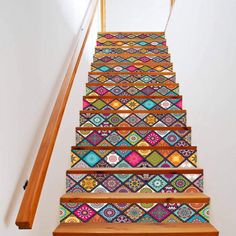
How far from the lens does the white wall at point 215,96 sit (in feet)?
5.98

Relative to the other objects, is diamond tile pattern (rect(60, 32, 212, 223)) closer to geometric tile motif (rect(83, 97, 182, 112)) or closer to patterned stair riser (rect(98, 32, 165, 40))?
geometric tile motif (rect(83, 97, 182, 112))

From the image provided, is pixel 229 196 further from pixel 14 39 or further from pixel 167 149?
pixel 14 39

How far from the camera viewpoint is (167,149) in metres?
2.54

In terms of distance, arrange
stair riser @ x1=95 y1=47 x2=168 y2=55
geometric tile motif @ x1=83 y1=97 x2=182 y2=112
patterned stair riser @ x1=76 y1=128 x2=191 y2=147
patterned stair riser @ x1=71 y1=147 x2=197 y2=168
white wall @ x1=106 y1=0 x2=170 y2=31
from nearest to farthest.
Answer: patterned stair riser @ x1=71 y1=147 x2=197 y2=168 < patterned stair riser @ x1=76 y1=128 x2=191 y2=147 < geometric tile motif @ x1=83 y1=97 x2=182 y2=112 < stair riser @ x1=95 y1=47 x2=168 y2=55 < white wall @ x1=106 y1=0 x2=170 y2=31

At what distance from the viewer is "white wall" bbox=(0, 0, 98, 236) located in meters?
1.22

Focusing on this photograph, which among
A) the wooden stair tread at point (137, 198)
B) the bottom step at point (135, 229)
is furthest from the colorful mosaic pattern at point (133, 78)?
the bottom step at point (135, 229)

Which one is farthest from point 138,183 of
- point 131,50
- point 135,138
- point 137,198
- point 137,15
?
point 137,15

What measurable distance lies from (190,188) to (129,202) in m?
0.48

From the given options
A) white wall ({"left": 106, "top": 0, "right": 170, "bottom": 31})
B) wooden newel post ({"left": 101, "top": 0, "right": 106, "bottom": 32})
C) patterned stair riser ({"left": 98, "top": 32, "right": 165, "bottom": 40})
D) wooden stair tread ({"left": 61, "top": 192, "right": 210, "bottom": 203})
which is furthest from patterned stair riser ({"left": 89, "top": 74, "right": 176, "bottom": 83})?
white wall ({"left": 106, "top": 0, "right": 170, "bottom": 31})

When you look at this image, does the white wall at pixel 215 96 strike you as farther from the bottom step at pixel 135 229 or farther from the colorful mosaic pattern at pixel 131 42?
the colorful mosaic pattern at pixel 131 42

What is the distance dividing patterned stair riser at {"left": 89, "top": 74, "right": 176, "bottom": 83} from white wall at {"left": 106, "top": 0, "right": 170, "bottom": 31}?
268cm

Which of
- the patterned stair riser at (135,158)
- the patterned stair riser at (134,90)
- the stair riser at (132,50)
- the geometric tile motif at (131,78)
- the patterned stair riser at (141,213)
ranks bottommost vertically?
the patterned stair riser at (141,213)

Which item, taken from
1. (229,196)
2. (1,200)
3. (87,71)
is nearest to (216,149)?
(229,196)

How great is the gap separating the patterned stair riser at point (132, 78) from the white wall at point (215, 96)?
44cm
